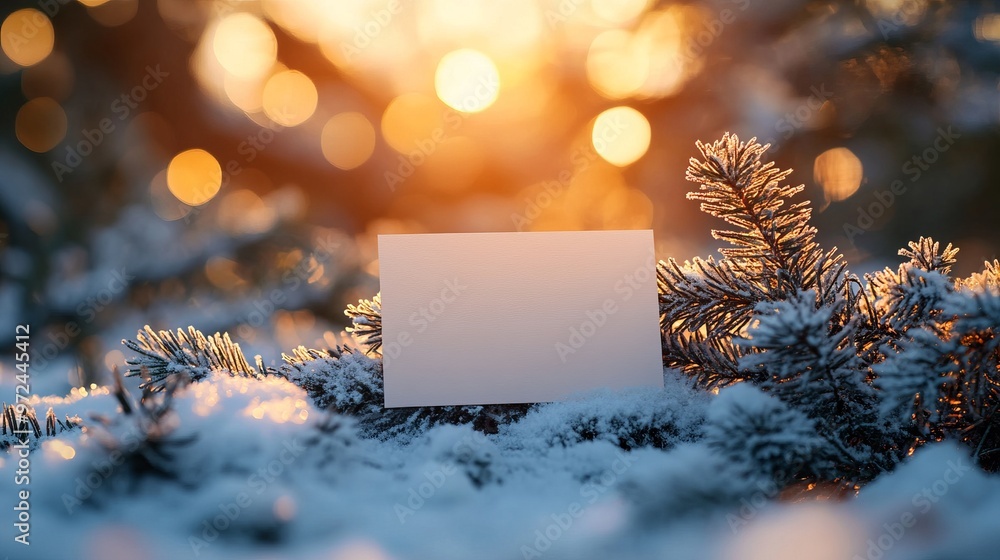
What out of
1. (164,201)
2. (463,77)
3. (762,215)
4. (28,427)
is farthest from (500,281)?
(463,77)

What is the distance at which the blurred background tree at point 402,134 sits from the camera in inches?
61.4

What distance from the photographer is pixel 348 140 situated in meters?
2.02

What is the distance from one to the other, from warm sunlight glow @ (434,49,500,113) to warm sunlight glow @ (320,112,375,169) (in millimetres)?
258

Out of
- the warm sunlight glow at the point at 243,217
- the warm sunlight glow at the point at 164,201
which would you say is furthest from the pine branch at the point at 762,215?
the warm sunlight glow at the point at 164,201

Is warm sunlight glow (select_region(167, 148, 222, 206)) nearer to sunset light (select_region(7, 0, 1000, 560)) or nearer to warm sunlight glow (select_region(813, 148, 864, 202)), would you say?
sunset light (select_region(7, 0, 1000, 560))

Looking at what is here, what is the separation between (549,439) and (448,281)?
0.15 metres

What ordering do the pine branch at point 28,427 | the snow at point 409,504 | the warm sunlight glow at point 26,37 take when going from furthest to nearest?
the warm sunlight glow at point 26,37, the pine branch at point 28,427, the snow at point 409,504

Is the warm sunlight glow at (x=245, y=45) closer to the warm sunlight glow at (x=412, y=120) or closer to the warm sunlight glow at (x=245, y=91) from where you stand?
the warm sunlight glow at (x=245, y=91)

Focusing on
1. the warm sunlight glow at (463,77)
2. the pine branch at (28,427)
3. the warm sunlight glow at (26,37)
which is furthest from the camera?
the warm sunlight glow at (463,77)

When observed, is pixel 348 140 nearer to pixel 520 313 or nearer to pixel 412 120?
pixel 412 120

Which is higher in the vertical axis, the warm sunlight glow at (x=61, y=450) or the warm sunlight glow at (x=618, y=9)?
the warm sunlight glow at (x=618, y=9)

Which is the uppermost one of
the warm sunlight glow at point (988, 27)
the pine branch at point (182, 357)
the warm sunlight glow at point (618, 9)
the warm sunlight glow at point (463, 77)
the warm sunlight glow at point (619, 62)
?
the warm sunlight glow at point (618, 9)

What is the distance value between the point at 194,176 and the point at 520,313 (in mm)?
1599

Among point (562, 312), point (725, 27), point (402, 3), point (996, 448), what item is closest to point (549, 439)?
point (562, 312)
